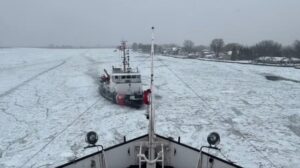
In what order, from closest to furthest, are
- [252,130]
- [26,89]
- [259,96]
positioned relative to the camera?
[252,130], [259,96], [26,89]

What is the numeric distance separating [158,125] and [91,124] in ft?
9.99

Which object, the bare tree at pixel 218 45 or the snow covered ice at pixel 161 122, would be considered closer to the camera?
the snow covered ice at pixel 161 122

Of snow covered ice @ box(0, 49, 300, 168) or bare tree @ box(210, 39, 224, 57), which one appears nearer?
snow covered ice @ box(0, 49, 300, 168)

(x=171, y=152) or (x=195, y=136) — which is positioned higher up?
(x=171, y=152)

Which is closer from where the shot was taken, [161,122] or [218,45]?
[161,122]

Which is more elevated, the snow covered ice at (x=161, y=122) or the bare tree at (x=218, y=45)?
the bare tree at (x=218, y=45)

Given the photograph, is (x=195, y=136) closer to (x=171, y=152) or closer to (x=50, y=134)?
(x=171, y=152)

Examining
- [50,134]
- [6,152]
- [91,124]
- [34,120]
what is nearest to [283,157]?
[91,124]

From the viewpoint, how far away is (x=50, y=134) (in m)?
10.1

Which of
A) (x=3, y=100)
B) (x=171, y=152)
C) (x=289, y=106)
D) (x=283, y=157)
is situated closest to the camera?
(x=171, y=152)

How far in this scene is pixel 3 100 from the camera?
1587 cm

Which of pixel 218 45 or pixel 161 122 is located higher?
pixel 218 45

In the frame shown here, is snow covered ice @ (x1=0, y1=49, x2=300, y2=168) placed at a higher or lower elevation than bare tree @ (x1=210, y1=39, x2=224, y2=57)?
lower

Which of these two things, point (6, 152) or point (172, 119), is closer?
point (6, 152)
